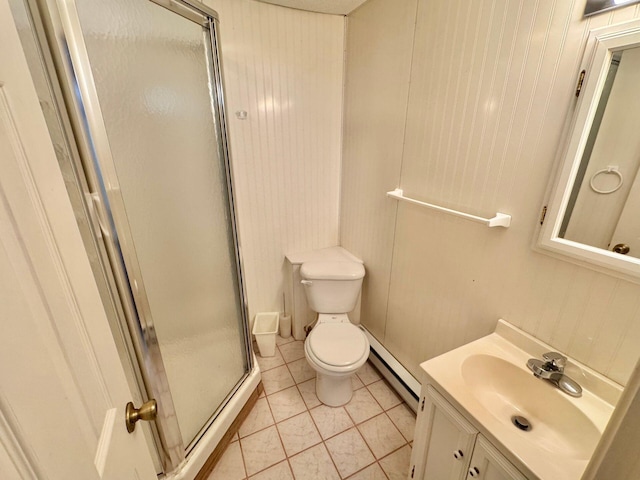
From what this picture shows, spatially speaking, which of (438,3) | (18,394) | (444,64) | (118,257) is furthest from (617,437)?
(438,3)

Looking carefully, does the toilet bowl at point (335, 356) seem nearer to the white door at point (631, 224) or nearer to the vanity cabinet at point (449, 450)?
the vanity cabinet at point (449, 450)

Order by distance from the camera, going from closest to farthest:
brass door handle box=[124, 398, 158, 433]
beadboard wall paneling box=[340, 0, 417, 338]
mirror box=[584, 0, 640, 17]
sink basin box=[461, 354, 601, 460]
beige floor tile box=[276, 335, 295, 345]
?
brass door handle box=[124, 398, 158, 433] < mirror box=[584, 0, 640, 17] < sink basin box=[461, 354, 601, 460] < beadboard wall paneling box=[340, 0, 417, 338] < beige floor tile box=[276, 335, 295, 345]

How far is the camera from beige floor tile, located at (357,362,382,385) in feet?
6.41

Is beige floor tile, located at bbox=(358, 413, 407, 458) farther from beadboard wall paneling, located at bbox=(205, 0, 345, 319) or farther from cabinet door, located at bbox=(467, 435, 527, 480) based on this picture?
beadboard wall paneling, located at bbox=(205, 0, 345, 319)

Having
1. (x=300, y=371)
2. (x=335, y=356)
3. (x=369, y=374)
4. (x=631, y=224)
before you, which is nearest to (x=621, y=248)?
(x=631, y=224)

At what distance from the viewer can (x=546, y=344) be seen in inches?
41.3

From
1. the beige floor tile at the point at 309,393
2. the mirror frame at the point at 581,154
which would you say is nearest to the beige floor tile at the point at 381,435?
the beige floor tile at the point at 309,393

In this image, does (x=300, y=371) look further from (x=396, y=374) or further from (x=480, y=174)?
(x=480, y=174)

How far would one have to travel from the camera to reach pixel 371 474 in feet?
4.63

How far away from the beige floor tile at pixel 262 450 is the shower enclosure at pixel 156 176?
26 cm

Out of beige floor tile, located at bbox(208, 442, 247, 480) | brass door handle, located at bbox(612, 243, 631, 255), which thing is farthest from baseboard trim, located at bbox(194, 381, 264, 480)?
brass door handle, located at bbox(612, 243, 631, 255)

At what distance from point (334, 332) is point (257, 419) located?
67cm

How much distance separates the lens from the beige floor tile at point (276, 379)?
6.23 ft

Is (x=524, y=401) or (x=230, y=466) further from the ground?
(x=524, y=401)
